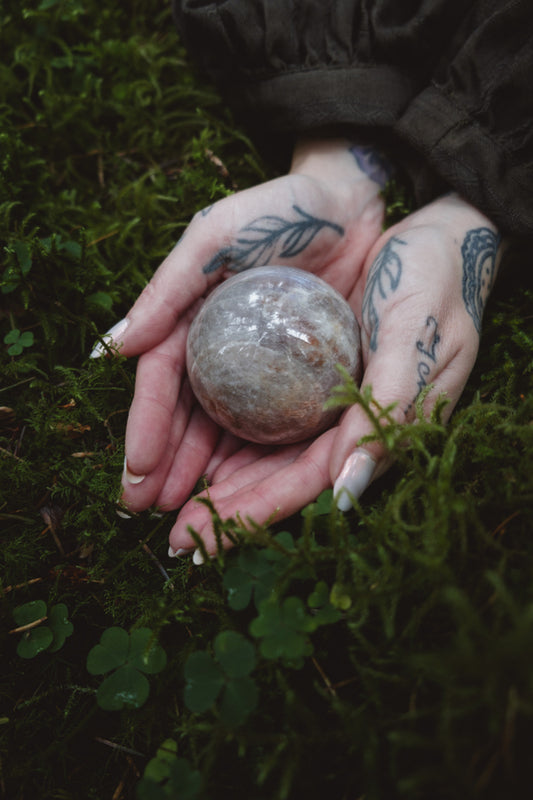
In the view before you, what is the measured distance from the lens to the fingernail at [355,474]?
1972 millimetres

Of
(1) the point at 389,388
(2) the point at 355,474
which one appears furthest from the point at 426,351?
(2) the point at 355,474

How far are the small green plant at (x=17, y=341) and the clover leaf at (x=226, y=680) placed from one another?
1.84 metres

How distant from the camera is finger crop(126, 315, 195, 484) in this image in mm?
2254

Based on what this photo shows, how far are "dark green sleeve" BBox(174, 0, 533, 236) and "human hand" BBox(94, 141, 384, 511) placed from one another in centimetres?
35

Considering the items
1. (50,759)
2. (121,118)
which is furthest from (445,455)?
(121,118)

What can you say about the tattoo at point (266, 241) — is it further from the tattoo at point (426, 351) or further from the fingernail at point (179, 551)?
the fingernail at point (179, 551)

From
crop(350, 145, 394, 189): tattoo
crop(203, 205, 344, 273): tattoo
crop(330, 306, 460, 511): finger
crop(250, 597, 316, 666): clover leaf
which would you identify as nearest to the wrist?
crop(350, 145, 394, 189): tattoo

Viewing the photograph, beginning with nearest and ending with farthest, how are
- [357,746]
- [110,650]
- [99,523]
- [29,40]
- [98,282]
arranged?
[357,746]
[110,650]
[99,523]
[98,282]
[29,40]

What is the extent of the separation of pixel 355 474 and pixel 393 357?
0.53m

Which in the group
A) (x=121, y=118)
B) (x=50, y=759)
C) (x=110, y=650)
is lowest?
(x=50, y=759)

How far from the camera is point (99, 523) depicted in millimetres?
2404

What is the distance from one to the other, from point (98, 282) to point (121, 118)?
55.3 inches

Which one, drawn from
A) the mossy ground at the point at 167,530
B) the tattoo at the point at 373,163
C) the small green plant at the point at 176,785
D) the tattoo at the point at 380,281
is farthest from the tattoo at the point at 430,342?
the small green plant at the point at 176,785

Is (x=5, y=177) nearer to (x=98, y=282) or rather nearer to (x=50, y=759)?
(x=98, y=282)
